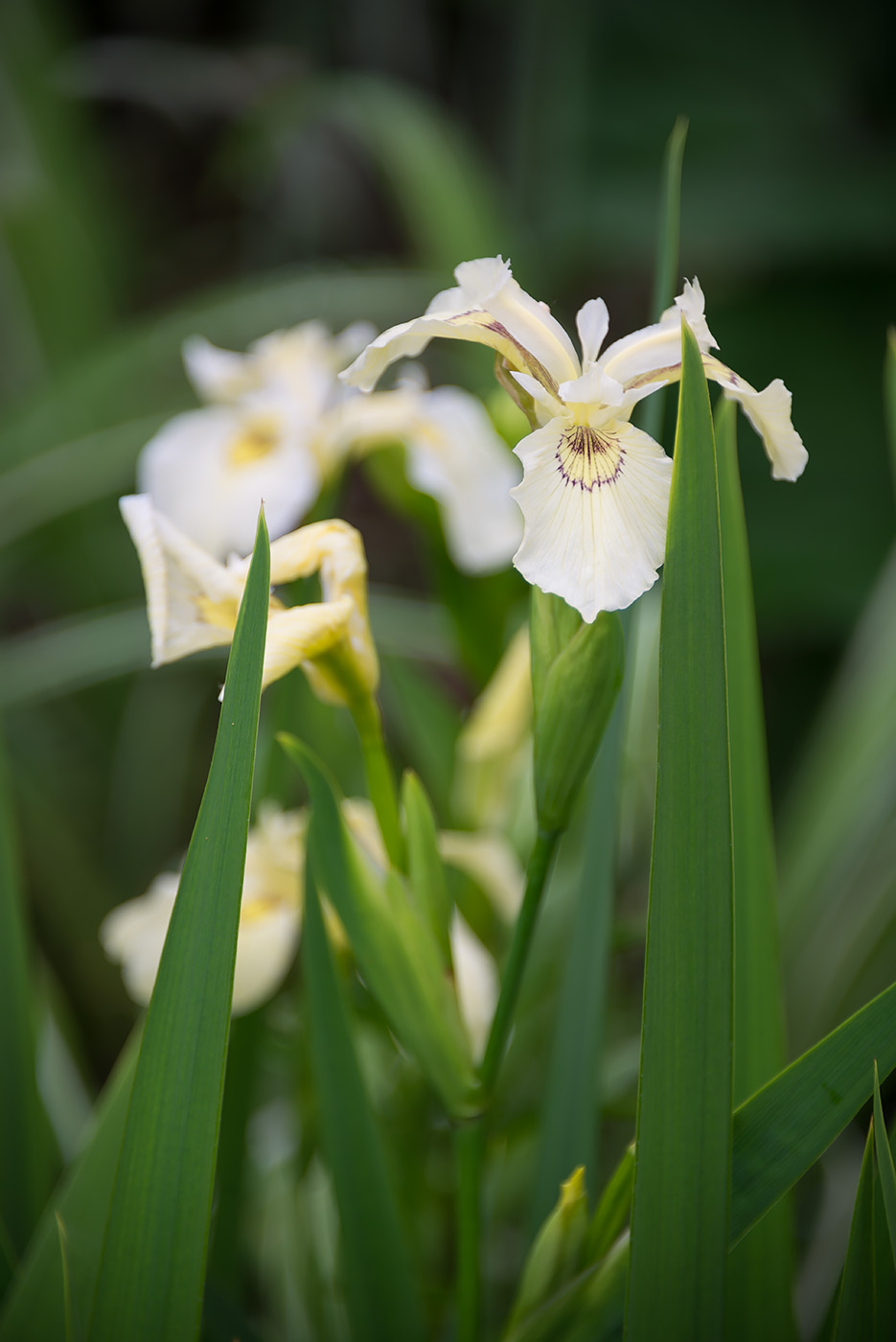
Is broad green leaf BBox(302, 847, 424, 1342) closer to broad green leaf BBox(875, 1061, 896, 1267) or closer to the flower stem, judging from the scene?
the flower stem

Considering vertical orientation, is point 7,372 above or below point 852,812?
above

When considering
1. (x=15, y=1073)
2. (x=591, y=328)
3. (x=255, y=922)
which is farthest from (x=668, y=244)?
(x=15, y=1073)

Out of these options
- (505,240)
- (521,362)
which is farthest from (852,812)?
(505,240)

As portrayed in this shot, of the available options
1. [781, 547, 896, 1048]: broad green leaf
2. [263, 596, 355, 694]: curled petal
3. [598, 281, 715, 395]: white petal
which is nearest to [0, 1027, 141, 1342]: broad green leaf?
[263, 596, 355, 694]: curled petal

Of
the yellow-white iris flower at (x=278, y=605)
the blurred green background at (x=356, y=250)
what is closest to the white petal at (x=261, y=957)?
the yellow-white iris flower at (x=278, y=605)

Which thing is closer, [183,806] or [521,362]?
[521,362]

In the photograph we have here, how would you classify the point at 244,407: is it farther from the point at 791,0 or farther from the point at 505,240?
the point at 791,0
